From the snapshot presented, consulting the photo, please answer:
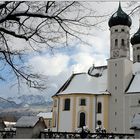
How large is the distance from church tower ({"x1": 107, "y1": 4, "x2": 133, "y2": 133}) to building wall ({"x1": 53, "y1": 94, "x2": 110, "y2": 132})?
0.36 meters

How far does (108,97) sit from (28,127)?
12453 mm

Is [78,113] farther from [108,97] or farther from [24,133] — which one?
[24,133]

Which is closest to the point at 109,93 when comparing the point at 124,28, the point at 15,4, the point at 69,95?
the point at 69,95

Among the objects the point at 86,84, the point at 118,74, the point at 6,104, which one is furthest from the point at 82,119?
the point at 6,104

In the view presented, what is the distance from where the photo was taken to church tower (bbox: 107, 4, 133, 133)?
16.9 meters

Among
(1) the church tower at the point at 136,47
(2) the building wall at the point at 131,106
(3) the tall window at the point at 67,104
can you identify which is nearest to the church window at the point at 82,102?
(3) the tall window at the point at 67,104

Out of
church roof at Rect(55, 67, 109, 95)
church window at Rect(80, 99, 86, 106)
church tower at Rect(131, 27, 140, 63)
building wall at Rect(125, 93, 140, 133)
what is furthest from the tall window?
church tower at Rect(131, 27, 140, 63)

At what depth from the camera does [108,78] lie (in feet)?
59.6

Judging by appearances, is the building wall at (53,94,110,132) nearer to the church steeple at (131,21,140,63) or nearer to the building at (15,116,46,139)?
the church steeple at (131,21,140,63)

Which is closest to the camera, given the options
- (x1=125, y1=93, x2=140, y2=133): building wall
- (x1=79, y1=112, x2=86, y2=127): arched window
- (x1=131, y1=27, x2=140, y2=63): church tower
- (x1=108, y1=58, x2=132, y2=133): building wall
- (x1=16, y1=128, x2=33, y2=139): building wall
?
(x1=16, y1=128, x2=33, y2=139): building wall

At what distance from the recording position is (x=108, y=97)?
58.1ft

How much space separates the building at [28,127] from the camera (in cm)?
554

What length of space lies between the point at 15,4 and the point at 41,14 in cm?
41

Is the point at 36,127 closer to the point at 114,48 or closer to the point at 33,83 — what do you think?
the point at 33,83
